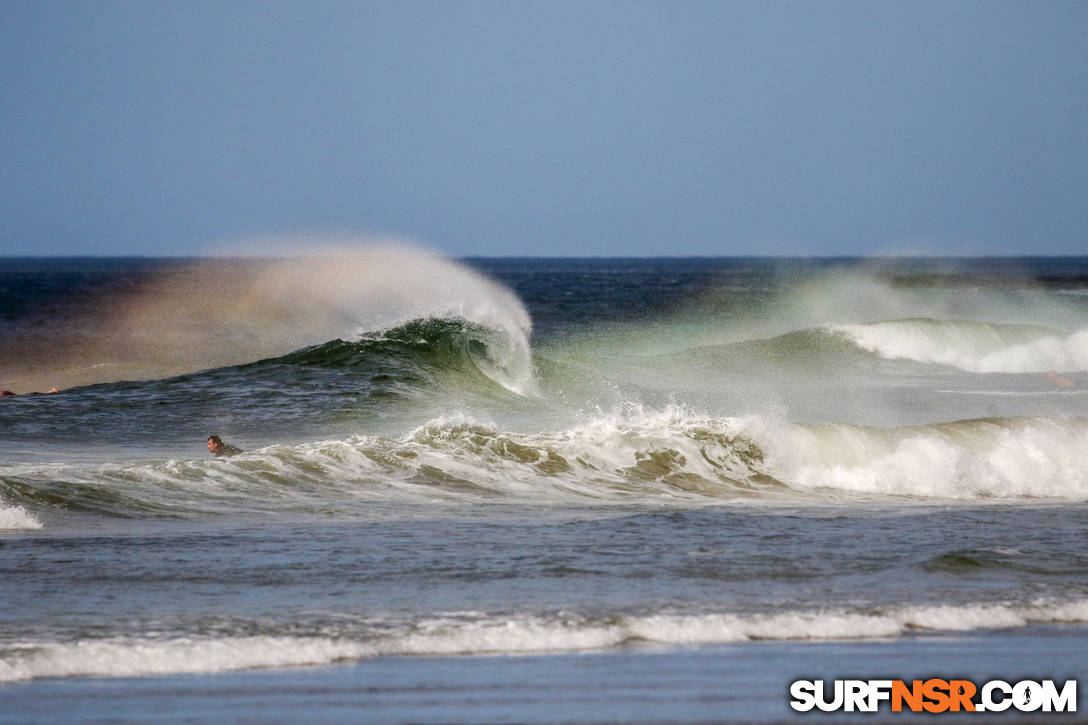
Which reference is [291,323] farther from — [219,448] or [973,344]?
[219,448]

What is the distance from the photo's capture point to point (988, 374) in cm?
3503

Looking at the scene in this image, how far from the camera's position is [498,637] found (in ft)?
25.8

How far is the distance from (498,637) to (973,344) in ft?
111

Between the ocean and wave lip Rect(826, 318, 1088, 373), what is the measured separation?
8.63 m

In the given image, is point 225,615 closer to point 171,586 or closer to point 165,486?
point 171,586

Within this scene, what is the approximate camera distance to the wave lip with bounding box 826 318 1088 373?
36.8 m

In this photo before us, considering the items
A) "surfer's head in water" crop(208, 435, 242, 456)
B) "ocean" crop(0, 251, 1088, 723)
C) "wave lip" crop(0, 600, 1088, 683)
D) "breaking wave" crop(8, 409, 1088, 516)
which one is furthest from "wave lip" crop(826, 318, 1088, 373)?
"wave lip" crop(0, 600, 1088, 683)

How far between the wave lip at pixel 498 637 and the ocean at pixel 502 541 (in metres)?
0.02

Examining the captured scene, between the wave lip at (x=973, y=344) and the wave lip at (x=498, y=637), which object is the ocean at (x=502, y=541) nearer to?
the wave lip at (x=498, y=637)

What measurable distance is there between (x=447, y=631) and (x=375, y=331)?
1910 cm

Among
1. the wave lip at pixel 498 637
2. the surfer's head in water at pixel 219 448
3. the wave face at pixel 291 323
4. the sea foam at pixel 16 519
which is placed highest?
the wave face at pixel 291 323

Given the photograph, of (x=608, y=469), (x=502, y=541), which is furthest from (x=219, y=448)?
(x=502, y=541)

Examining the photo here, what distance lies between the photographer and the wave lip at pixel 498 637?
734 cm

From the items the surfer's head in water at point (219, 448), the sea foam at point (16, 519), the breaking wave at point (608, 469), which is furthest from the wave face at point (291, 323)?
the sea foam at point (16, 519)
